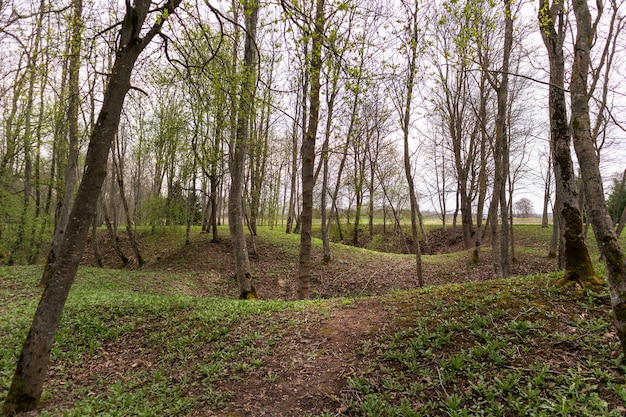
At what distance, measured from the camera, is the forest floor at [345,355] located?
10.6 ft

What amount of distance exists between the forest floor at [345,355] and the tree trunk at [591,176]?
2.37 feet

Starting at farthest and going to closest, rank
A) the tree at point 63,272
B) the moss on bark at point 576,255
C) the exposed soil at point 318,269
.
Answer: the exposed soil at point 318,269
the moss on bark at point 576,255
the tree at point 63,272

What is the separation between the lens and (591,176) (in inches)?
136

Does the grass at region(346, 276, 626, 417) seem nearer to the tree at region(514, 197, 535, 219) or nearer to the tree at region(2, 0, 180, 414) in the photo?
the tree at region(2, 0, 180, 414)

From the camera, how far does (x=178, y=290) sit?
11.6m

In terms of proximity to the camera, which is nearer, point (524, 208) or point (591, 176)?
point (591, 176)

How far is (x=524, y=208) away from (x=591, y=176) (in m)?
46.2

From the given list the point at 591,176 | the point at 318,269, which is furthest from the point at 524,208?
the point at 591,176

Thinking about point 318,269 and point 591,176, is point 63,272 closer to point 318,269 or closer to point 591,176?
point 591,176

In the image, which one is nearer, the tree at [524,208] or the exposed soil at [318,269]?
the exposed soil at [318,269]

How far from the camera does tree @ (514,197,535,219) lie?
134ft

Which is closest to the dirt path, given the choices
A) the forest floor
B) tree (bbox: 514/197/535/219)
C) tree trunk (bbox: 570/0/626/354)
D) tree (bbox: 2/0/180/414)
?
the forest floor

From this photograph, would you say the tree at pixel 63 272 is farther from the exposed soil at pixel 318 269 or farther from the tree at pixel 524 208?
the tree at pixel 524 208

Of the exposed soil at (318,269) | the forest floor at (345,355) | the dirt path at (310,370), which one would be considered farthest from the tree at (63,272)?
the exposed soil at (318,269)
